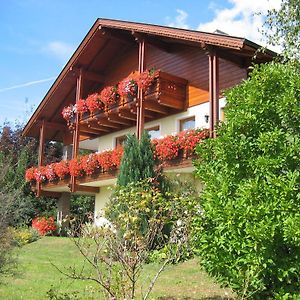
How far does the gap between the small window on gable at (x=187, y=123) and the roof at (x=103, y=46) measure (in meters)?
2.89

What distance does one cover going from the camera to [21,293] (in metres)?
8.91

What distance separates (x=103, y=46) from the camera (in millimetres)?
21406

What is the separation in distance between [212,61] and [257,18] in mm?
5264

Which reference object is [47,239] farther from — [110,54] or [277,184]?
[277,184]

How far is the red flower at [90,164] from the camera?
19.3 m

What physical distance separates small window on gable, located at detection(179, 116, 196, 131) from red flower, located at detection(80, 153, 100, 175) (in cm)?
388

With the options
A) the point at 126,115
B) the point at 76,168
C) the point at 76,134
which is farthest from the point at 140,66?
the point at 76,168

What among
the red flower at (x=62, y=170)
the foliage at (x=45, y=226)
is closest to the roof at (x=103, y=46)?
the red flower at (x=62, y=170)

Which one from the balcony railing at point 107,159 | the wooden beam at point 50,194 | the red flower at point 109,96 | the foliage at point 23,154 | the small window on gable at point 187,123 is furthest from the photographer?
the foliage at point 23,154

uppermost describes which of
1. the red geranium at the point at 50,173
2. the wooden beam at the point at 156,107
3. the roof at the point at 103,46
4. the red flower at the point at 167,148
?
the roof at the point at 103,46

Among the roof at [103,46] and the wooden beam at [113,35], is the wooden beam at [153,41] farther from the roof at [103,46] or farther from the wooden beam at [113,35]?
the wooden beam at [113,35]

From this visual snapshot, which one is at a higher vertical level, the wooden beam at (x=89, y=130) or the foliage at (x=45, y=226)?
the wooden beam at (x=89, y=130)

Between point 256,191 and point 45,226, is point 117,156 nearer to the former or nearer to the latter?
point 45,226

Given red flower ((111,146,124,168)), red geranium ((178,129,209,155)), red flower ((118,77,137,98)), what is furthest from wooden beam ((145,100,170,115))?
red geranium ((178,129,209,155))
